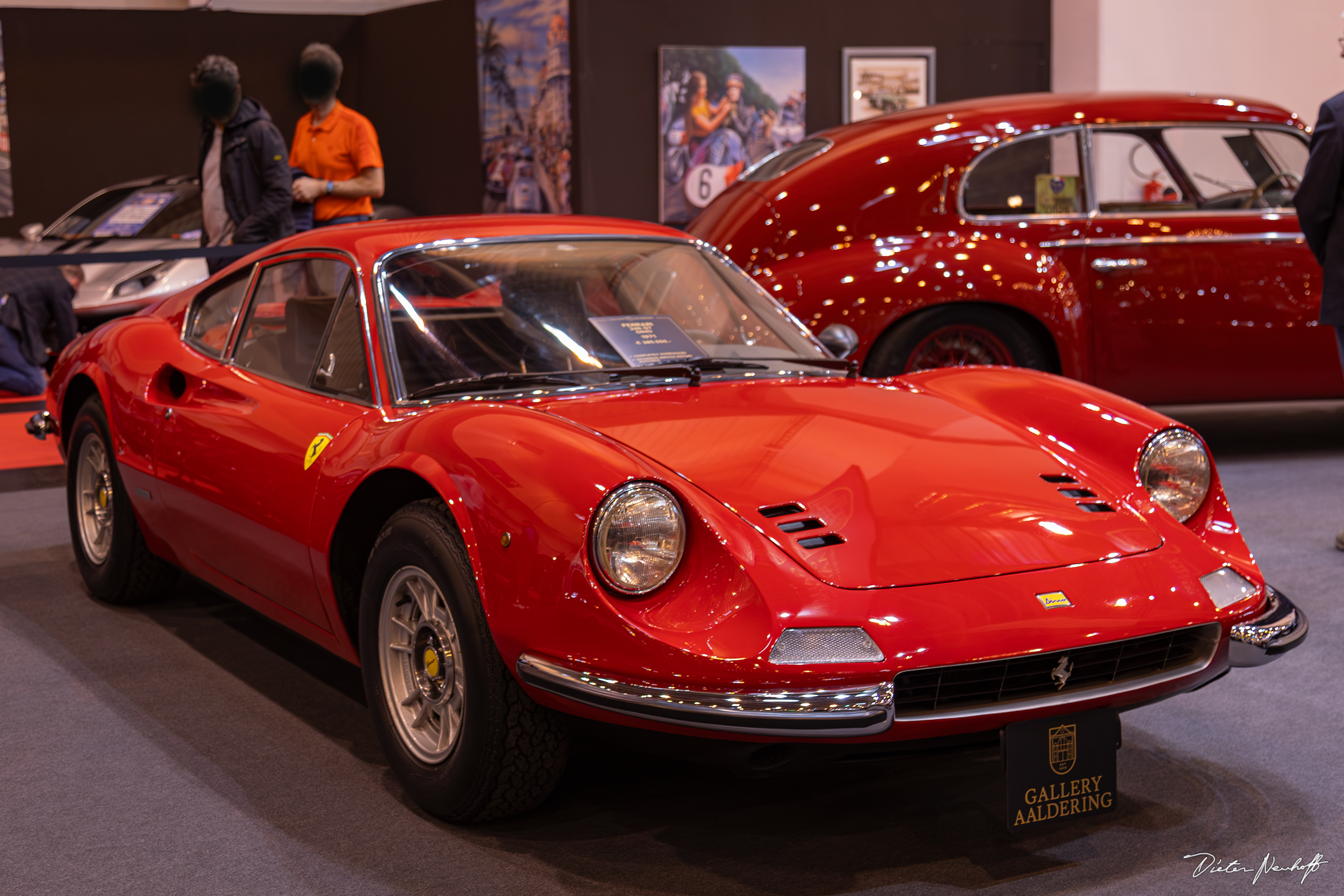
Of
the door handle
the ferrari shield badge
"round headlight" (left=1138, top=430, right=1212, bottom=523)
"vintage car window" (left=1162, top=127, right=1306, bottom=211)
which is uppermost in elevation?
"vintage car window" (left=1162, top=127, right=1306, bottom=211)

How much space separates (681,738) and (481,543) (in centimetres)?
49

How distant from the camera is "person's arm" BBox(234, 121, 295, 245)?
649 centimetres

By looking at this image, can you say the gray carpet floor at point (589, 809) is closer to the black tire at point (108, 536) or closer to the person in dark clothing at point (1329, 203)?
the black tire at point (108, 536)

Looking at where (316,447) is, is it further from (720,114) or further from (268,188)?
(720,114)

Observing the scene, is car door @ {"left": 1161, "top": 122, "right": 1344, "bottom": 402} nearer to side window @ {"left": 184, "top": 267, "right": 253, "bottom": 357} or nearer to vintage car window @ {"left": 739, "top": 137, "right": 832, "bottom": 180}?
vintage car window @ {"left": 739, "top": 137, "right": 832, "bottom": 180}

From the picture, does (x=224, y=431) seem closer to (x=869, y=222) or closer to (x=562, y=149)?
(x=869, y=222)

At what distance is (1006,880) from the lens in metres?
2.37

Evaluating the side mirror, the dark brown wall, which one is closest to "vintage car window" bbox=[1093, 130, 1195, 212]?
the side mirror

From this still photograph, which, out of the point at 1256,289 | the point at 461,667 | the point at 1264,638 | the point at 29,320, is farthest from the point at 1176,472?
the point at 29,320

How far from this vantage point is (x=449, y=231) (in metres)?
3.38

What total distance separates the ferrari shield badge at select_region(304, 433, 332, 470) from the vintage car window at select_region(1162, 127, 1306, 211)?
4607 millimetres

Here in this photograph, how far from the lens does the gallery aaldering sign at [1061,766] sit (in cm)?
230

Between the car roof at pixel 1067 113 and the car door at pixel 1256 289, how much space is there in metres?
0.07

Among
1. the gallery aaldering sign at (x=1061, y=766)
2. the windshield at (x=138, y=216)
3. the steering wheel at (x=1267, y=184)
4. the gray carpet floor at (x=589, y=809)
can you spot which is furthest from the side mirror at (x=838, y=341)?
the windshield at (x=138, y=216)
